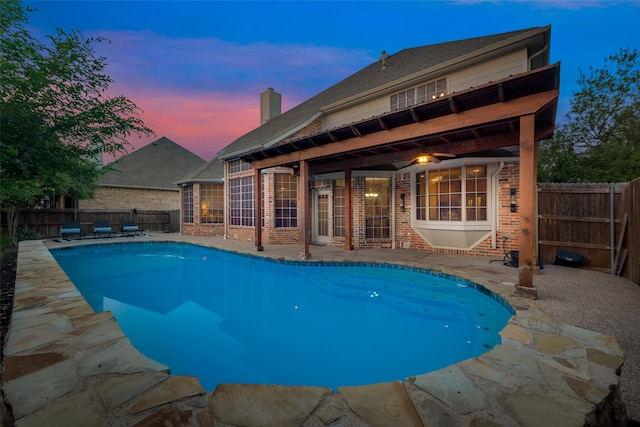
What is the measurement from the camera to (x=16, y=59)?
3.87 metres

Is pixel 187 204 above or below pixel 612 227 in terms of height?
above

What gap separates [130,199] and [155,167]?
12.5 feet

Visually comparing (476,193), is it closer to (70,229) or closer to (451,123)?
(451,123)

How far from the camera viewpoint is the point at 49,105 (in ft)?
14.4

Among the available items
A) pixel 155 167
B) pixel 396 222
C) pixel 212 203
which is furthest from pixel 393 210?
pixel 155 167

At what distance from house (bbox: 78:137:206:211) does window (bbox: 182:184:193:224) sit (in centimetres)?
496

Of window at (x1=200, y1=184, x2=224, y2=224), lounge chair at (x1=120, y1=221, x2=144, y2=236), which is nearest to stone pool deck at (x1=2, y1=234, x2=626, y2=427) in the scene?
window at (x1=200, y1=184, x2=224, y2=224)

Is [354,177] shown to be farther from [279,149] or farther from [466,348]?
[466,348]

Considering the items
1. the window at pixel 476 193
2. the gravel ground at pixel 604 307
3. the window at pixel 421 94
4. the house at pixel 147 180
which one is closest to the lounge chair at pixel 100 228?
the house at pixel 147 180

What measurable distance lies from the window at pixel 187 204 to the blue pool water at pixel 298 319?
7320 mm

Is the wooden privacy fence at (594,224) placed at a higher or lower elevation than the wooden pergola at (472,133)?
lower

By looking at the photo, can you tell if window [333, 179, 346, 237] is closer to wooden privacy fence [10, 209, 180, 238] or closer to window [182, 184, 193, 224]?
window [182, 184, 193, 224]

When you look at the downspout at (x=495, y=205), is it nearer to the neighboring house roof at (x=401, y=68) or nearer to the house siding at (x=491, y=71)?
the house siding at (x=491, y=71)

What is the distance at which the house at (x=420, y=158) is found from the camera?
173 inches
